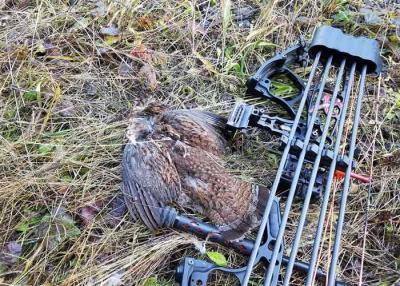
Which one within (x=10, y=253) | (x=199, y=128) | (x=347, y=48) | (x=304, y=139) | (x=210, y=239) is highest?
(x=347, y=48)

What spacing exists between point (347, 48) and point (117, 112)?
1.25 meters

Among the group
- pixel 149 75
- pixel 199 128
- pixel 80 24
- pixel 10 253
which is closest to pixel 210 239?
pixel 199 128

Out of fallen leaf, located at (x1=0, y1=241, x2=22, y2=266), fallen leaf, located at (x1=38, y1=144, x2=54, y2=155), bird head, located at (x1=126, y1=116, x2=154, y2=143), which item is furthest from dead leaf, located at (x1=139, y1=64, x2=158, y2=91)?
fallen leaf, located at (x1=0, y1=241, x2=22, y2=266)

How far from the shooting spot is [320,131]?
2.78m

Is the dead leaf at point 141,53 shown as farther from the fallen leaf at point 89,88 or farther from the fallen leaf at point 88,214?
the fallen leaf at point 88,214

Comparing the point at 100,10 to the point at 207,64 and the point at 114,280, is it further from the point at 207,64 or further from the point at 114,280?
the point at 114,280

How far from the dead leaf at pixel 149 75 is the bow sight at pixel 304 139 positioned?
541 millimetres

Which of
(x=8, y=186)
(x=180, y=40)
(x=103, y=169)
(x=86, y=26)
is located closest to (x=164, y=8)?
(x=180, y=40)

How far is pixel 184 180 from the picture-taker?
2688mm

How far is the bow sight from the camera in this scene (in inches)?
92.7

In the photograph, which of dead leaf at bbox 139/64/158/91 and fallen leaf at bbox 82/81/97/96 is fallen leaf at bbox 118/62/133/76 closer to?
dead leaf at bbox 139/64/158/91

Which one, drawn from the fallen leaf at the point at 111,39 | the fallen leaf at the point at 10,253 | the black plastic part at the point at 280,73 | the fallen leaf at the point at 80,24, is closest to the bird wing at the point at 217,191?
the black plastic part at the point at 280,73

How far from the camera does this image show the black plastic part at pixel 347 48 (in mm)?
2809

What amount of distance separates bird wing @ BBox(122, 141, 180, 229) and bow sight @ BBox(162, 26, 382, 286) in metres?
0.09
